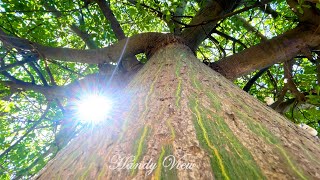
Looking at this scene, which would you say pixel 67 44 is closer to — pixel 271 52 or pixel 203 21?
pixel 203 21

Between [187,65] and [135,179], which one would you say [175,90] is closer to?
[187,65]

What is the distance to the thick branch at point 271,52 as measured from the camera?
2.76m

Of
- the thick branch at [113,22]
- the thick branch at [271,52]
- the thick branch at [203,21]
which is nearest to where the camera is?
the thick branch at [271,52]

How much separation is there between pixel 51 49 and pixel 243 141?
2.68 m

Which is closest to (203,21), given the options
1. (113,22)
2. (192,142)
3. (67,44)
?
(113,22)

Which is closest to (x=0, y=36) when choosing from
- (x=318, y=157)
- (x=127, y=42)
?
(x=127, y=42)

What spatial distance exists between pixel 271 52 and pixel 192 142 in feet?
7.51

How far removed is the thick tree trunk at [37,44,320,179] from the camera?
79cm

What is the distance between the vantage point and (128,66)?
3.21m

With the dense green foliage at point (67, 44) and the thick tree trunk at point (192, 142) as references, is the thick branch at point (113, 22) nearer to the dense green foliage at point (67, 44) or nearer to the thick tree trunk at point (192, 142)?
the dense green foliage at point (67, 44)

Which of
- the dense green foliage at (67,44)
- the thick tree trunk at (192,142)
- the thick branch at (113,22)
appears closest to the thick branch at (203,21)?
the dense green foliage at (67,44)

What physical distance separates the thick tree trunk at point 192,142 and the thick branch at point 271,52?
4.73 ft

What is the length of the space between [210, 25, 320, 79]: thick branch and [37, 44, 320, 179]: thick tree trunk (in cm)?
144

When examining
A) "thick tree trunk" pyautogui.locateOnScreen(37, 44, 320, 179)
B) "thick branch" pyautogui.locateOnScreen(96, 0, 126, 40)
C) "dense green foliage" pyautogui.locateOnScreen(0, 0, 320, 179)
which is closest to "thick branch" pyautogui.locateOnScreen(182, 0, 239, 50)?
"dense green foliage" pyautogui.locateOnScreen(0, 0, 320, 179)
